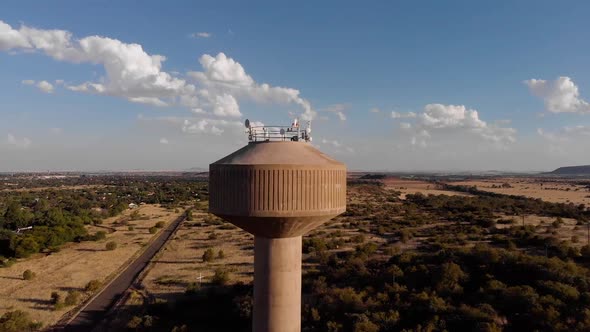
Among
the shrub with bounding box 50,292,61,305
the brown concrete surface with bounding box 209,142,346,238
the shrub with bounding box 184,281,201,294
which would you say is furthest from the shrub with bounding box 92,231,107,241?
the brown concrete surface with bounding box 209,142,346,238

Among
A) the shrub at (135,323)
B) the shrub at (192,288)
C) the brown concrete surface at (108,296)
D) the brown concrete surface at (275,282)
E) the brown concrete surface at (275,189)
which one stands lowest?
the brown concrete surface at (108,296)

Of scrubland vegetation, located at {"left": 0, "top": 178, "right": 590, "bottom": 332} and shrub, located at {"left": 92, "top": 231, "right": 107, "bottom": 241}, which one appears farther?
shrub, located at {"left": 92, "top": 231, "right": 107, "bottom": 241}

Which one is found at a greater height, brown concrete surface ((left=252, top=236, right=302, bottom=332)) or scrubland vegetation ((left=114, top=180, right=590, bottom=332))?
brown concrete surface ((left=252, top=236, right=302, bottom=332))

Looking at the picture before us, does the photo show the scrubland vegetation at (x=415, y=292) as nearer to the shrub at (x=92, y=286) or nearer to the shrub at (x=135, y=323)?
the shrub at (x=135, y=323)

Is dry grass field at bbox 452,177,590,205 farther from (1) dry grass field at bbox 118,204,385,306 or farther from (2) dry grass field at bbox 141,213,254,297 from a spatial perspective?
(2) dry grass field at bbox 141,213,254,297

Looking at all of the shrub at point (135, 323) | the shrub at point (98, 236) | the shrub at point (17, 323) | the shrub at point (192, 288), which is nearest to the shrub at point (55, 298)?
the shrub at point (17, 323)

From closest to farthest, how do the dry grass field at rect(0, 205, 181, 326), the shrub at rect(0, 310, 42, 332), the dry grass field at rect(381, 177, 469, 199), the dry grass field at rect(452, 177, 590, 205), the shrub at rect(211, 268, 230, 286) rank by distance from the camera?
the shrub at rect(0, 310, 42, 332) < the dry grass field at rect(0, 205, 181, 326) < the shrub at rect(211, 268, 230, 286) < the dry grass field at rect(452, 177, 590, 205) < the dry grass field at rect(381, 177, 469, 199)
